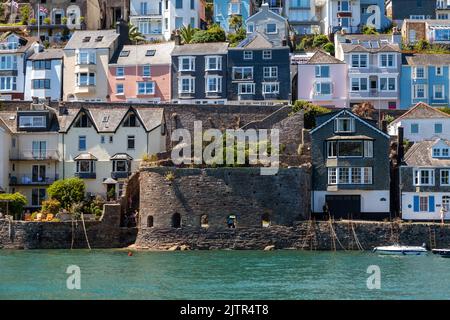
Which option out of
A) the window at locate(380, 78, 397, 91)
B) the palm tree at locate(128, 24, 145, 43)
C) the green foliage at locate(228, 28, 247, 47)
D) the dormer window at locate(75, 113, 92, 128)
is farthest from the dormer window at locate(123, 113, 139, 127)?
the palm tree at locate(128, 24, 145, 43)

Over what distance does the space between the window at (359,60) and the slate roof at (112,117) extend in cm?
1974

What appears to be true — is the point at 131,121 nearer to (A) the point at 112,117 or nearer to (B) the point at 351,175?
(A) the point at 112,117

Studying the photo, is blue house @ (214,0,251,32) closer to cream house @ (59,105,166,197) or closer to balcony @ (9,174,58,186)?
cream house @ (59,105,166,197)

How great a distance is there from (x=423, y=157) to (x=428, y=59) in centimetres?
2261

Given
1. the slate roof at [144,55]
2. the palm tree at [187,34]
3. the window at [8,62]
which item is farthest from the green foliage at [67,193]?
the palm tree at [187,34]

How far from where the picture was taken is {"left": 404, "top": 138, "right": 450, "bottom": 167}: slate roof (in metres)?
68.5

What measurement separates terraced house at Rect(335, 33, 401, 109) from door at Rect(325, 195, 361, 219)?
64.4 feet

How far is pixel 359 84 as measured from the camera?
287ft

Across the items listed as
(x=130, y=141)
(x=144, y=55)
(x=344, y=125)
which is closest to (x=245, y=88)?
(x=144, y=55)

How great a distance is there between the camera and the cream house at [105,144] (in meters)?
74.1

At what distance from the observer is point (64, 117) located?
76750mm

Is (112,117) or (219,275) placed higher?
(112,117)

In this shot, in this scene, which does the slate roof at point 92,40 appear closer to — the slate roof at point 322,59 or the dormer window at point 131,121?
the dormer window at point 131,121

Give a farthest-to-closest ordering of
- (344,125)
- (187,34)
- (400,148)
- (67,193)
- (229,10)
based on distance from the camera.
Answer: (229,10)
(187,34)
(400,148)
(67,193)
(344,125)
